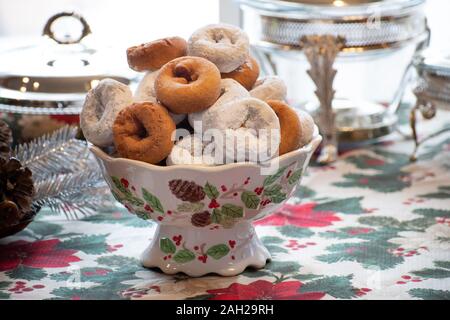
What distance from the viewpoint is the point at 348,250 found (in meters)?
0.98

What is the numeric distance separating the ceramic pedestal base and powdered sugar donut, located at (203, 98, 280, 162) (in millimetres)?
104

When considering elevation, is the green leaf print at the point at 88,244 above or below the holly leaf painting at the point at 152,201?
below

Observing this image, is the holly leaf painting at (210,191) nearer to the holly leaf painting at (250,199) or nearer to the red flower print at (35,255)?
the holly leaf painting at (250,199)

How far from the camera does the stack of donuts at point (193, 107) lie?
828 mm

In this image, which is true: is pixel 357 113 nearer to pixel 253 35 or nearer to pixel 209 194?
pixel 253 35

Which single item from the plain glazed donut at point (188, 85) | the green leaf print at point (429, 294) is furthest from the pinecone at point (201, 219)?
the green leaf print at point (429, 294)

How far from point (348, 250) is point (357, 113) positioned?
48 centimetres

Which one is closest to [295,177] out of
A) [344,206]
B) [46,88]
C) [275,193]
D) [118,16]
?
[275,193]

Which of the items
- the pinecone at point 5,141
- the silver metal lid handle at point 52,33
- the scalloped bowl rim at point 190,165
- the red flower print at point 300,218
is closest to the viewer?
the scalloped bowl rim at point 190,165

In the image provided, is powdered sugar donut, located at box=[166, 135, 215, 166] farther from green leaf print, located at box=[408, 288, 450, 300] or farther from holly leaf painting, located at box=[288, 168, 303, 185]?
green leaf print, located at box=[408, 288, 450, 300]

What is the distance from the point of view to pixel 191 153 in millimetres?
838

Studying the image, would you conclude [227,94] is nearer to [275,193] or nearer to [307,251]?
[275,193]

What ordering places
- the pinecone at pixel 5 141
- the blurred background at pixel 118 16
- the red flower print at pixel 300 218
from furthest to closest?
the blurred background at pixel 118 16
the red flower print at pixel 300 218
the pinecone at pixel 5 141

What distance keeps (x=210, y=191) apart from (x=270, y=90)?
0.45ft
